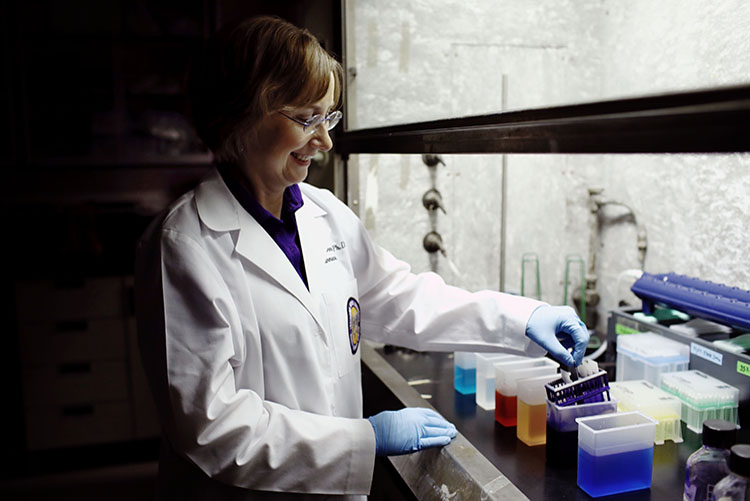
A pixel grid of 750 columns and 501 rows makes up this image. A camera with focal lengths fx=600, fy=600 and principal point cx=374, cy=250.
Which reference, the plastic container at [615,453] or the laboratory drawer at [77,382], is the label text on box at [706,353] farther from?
the laboratory drawer at [77,382]

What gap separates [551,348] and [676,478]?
1.01 feet

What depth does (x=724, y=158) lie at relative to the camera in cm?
154

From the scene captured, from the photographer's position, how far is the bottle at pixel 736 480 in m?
0.83

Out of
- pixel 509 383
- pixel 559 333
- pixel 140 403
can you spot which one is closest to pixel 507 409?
pixel 509 383

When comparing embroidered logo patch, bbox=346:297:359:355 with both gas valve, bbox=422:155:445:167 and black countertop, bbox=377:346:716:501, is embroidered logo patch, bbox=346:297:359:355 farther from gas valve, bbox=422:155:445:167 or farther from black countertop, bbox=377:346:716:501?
gas valve, bbox=422:155:445:167

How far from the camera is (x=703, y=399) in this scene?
1.19m

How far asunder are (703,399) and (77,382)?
9.33ft

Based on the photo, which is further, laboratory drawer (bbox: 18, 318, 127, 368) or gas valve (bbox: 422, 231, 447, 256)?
laboratory drawer (bbox: 18, 318, 127, 368)

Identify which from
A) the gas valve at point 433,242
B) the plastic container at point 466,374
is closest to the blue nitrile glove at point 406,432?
the plastic container at point 466,374

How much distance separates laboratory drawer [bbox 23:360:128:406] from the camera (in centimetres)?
298

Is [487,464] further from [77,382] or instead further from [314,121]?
[77,382]

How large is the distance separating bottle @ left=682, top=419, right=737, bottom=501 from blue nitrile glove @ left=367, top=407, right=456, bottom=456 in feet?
1.37

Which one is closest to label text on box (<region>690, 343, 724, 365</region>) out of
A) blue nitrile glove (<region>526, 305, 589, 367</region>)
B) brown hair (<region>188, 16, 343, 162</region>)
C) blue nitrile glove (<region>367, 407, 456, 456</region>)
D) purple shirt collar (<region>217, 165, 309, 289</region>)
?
blue nitrile glove (<region>526, 305, 589, 367</region>)

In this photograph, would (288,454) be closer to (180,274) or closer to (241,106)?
(180,274)
